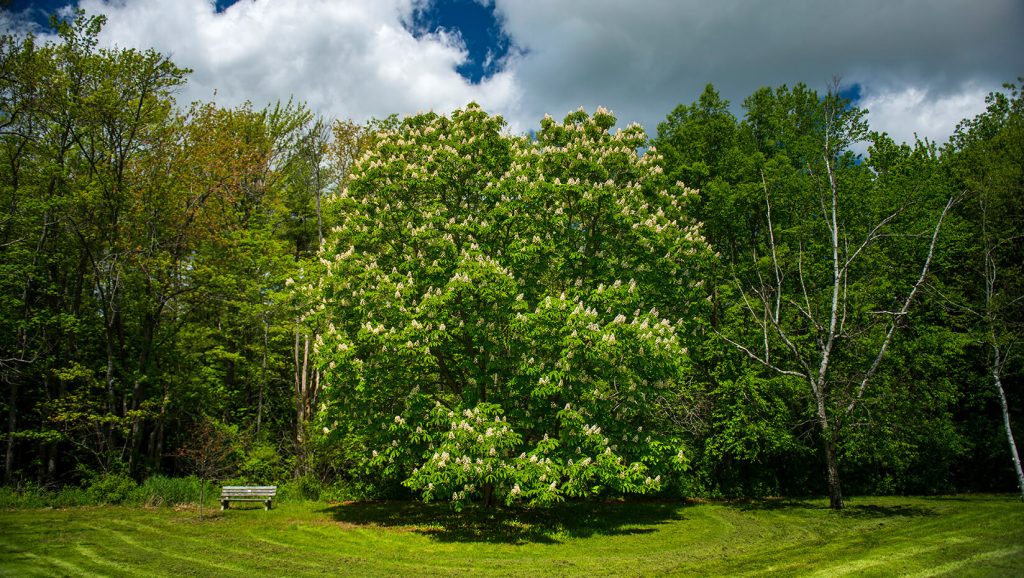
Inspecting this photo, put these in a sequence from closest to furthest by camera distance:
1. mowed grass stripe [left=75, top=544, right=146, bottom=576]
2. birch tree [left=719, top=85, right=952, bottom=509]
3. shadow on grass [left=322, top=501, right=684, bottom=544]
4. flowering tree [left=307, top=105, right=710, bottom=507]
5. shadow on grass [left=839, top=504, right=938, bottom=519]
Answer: mowed grass stripe [left=75, top=544, right=146, bottom=576] → flowering tree [left=307, top=105, right=710, bottom=507] → shadow on grass [left=322, top=501, right=684, bottom=544] → shadow on grass [left=839, top=504, right=938, bottom=519] → birch tree [left=719, top=85, right=952, bottom=509]

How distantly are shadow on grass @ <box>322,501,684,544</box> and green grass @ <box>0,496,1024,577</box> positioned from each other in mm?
61

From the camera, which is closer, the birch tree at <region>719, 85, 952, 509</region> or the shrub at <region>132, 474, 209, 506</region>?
the shrub at <region>132, 474, 209, 506</region>

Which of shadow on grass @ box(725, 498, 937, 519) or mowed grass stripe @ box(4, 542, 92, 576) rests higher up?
mowed grass stripe @ box(4, 542, 92, 576)

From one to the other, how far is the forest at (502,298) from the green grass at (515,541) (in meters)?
1.28

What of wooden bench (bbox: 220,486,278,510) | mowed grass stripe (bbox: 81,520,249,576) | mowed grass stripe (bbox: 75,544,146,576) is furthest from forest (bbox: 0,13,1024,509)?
mowed grass stripe (bbox: 75,544,146,576)

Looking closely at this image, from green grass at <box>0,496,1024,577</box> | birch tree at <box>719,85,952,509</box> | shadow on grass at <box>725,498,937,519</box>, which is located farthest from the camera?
birch tree at <box>719,85,952,509</box>

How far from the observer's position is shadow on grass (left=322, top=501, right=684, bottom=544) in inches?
552

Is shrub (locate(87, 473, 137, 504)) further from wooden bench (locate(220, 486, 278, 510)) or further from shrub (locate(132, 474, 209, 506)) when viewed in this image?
wooden bench (locate(220, 486, 278, 510))

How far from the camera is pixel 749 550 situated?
39.9ft

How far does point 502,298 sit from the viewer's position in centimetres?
1395

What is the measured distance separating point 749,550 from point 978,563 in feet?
13.7

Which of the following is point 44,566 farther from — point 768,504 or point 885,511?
point 885,511

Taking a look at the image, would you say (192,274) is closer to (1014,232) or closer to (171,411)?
(171,411)

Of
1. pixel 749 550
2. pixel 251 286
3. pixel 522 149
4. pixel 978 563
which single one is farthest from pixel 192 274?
pixel 978 563
